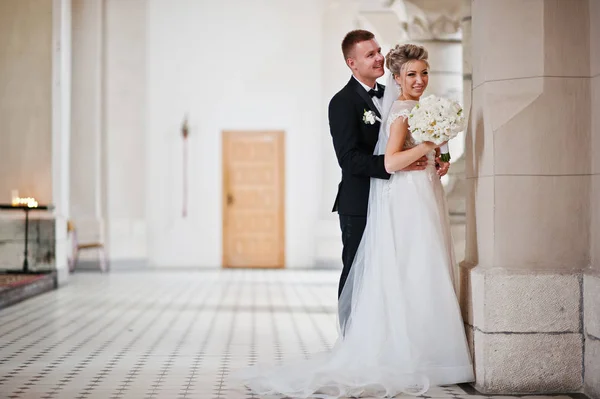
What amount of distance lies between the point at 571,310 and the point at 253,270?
10.6m

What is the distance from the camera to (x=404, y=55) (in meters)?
4.46

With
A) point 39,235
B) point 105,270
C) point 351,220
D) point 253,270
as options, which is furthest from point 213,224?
point 351,220

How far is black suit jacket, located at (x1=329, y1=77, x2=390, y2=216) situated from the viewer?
4465 millimetres

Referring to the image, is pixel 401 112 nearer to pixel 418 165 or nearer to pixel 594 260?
pixel 418 165

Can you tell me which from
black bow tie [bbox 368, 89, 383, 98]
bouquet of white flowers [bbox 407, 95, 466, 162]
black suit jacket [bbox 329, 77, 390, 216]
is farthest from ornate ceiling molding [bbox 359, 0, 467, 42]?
bouquet of white flowers [bbox 407, 95, 466, 162]

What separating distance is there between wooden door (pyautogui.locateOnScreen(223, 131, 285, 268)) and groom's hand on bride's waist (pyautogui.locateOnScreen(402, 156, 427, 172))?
34.5 feet

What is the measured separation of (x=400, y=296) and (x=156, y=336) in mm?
2955

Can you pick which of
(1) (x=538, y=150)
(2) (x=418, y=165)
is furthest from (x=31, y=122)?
(1) (x=538, y=150)

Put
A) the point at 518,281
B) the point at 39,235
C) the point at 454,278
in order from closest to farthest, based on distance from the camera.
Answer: the point at 518,281 < the point at 454,278 < the point at 39,235

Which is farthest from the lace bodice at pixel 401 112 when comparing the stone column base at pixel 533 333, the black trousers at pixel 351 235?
the stone column base at pixel 533 333

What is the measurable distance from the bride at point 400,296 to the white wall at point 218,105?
403 inches

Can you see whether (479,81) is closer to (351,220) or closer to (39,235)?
(351,220)

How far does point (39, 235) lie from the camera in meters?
10.8

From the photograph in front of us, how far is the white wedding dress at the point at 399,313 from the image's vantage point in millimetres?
4211
